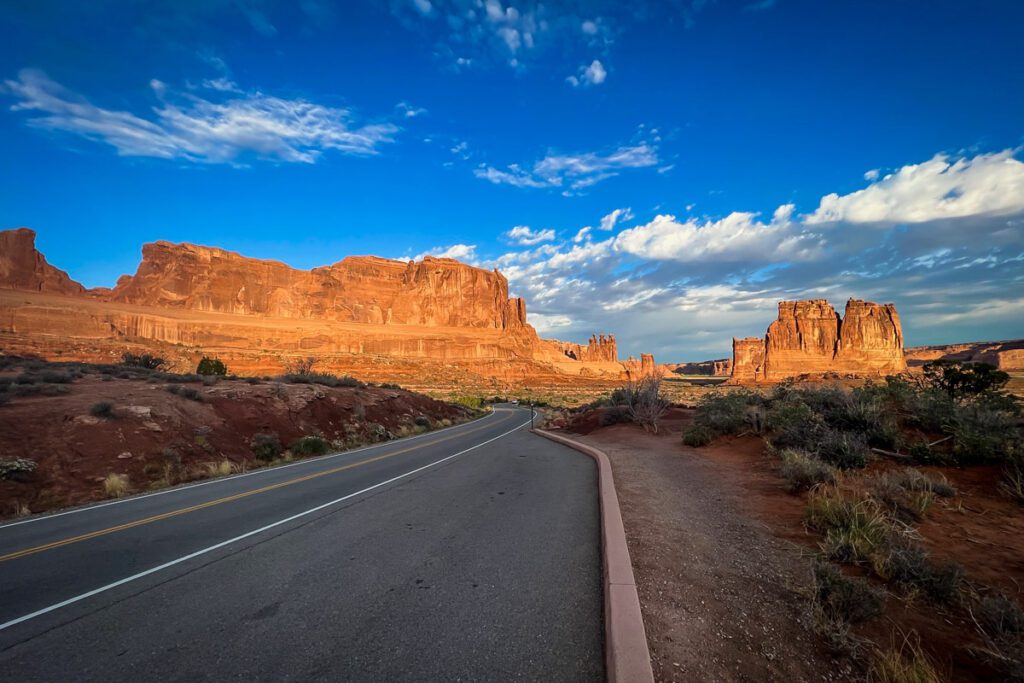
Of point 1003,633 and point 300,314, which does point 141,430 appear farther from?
point 300,314

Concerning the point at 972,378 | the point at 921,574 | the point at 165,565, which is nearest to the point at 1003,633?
the point at 921,574

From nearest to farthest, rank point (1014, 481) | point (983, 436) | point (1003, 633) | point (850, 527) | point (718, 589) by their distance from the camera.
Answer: point (1003, 633)
point (718, 589)
point (850, 527)
point (1014, 481)
point (983, 436)

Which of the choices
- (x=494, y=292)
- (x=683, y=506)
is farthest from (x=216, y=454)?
(x=494, y=292)

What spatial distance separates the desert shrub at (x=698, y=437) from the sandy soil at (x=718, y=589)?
5.67m

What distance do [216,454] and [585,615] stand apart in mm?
15277

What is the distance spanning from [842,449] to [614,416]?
13798mm

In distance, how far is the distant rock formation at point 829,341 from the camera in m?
109

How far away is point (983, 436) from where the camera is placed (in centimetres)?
738

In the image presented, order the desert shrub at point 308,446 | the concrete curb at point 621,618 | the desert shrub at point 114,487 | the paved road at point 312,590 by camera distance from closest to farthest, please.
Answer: the concrete curb at point 621,618
the paved road at point 312,590
the desert shrub at point 114,487
the desert shrub at point 308,446

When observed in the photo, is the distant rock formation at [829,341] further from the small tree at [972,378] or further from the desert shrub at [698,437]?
the desert shrub at [698,437]

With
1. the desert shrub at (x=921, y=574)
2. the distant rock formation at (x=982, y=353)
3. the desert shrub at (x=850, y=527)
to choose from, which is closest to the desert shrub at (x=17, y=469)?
the desert shrub at (x=850, y=527)

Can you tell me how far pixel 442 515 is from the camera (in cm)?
720

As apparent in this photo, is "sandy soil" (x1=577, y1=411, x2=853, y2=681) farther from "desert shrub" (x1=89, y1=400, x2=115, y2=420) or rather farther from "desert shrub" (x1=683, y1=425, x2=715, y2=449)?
"desert shrub" (x1=89, y1=400, x2=115, y2=420)

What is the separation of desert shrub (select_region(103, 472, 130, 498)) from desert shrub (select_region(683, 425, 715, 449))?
1513 cm
